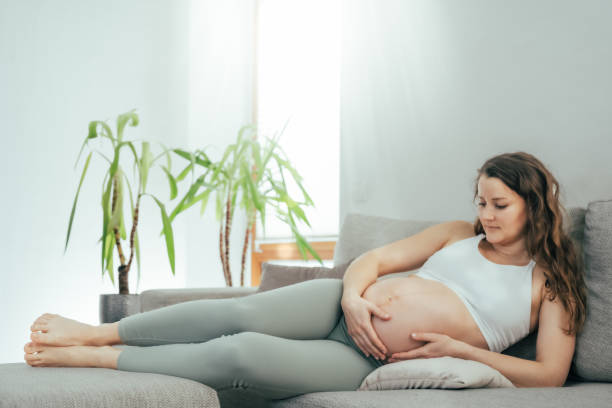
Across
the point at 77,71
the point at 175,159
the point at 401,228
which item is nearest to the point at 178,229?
the point at 175,159

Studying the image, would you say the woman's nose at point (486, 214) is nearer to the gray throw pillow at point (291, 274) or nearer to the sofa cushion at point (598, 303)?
the sofa cushion at point (598, 303)

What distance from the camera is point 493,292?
61.1 inches

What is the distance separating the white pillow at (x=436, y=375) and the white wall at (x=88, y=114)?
2413mm

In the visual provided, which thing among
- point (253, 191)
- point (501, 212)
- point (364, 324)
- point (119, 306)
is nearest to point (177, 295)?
point (119, 306)

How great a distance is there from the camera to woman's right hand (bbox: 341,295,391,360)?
4.97ft

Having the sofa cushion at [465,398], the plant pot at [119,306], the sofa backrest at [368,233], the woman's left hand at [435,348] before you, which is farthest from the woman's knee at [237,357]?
the plant pot at [119,306]

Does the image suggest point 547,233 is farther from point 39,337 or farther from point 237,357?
point 39,337

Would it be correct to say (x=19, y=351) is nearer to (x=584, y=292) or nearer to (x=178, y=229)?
(x=178, y=229)

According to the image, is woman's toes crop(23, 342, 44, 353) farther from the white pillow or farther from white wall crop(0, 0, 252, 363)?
white wall crop(0, 0, 252, 363)

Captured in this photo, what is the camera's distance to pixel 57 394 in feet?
3.69

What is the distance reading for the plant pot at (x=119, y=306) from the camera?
241 cm

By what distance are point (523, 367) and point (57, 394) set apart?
3.19ft

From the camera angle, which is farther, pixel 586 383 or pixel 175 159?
pixel 175 159

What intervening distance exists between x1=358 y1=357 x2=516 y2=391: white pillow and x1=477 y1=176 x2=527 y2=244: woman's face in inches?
14.7
